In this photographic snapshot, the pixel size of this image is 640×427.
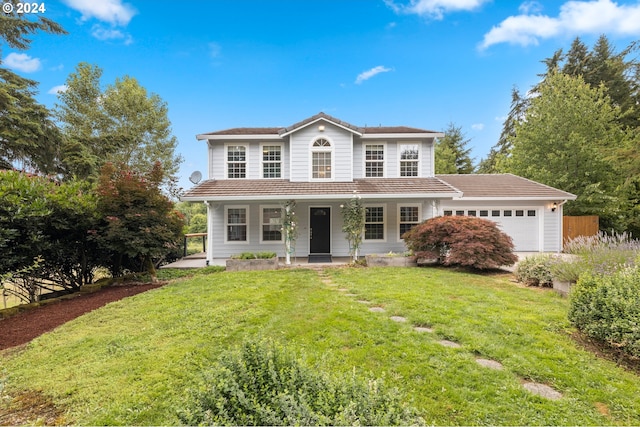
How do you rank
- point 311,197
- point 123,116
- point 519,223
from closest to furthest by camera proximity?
point 311,197, point 519,223, point 123,116

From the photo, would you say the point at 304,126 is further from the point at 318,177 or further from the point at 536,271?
the point at 536,271

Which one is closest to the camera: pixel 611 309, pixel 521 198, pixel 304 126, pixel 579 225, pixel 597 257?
pixel 611 309

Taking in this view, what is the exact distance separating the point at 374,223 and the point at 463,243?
410 cm

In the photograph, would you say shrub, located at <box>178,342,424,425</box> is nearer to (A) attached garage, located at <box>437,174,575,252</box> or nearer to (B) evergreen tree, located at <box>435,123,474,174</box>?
(A) attached garage, located at <box>437,174,575,252</box>

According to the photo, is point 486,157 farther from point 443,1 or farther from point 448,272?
point 448,272

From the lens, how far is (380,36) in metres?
16.2

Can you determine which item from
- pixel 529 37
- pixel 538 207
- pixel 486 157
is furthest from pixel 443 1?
pixel 486 157

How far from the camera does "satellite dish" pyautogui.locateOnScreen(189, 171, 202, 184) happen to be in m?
13.4

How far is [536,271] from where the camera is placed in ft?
25.0

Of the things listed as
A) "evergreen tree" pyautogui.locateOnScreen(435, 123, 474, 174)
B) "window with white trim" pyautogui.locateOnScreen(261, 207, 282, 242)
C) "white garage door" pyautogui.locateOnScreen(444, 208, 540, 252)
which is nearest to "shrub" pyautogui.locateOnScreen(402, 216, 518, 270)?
"white garage door" pyautogui.locateOnScreen(444, 208, 540, 252)

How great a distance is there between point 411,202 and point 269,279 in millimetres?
7720

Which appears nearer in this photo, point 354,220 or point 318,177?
point 354,220

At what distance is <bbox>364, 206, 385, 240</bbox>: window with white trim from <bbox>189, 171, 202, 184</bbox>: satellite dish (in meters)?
8.39
